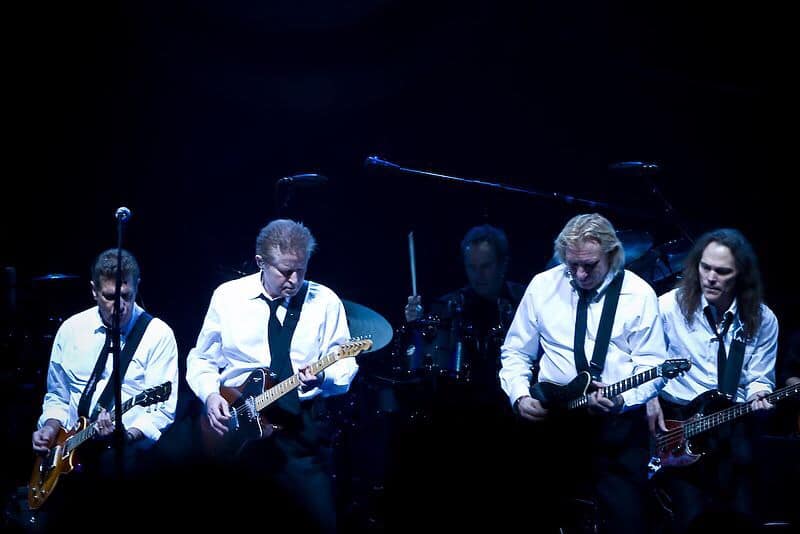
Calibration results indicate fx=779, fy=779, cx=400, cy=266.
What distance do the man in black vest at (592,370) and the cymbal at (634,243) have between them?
1.05 meters

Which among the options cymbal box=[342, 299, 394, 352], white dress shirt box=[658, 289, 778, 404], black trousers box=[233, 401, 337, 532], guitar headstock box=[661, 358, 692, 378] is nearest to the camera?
guitar headstock box=[661, 358, 692, 378]

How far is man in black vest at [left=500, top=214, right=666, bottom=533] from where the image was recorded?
4543 millimetres

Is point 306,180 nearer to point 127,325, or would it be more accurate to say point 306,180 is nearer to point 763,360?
point 127,325

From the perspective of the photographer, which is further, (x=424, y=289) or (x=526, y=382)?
(x=424, y=289)

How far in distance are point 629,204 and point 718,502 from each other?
3.51 meters

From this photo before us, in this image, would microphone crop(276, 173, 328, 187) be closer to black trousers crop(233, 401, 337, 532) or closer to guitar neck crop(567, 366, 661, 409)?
black trousers crop(233, 401, 337, 532)

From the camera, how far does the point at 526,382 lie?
4.98m

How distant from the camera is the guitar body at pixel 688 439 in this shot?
4.68 meters

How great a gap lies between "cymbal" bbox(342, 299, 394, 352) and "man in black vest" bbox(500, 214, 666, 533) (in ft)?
3.63

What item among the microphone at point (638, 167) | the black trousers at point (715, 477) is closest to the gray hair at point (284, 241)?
the microphone at point (638, 167)

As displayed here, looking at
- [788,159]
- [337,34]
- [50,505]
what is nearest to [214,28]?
[337,34]

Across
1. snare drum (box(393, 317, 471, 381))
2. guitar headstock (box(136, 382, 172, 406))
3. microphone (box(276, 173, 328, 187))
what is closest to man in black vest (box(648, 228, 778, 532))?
snare drum (box(393, 317, 471, 381))

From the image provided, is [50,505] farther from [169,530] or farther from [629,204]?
[629,204]

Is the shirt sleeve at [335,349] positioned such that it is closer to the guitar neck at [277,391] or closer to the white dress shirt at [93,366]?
the guitar neck at [277,391]
